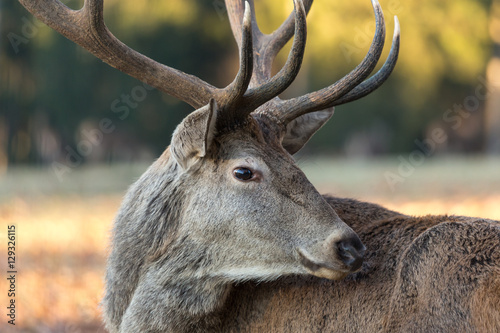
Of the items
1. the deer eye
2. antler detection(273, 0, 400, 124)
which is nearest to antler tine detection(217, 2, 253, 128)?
the deer eye

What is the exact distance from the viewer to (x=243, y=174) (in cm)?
412

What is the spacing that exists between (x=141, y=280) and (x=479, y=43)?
26.1 metres

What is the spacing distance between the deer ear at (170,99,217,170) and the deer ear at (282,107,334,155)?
3.41ft

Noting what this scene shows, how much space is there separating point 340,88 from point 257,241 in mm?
1180

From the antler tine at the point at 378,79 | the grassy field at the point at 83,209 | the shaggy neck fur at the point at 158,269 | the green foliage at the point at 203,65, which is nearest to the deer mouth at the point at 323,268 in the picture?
the shaggy neck fur at the point at 158,269

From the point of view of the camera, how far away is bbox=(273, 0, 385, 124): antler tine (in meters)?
4.28

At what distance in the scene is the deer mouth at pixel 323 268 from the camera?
3.79 meters

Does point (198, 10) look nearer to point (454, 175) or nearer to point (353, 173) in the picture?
point (353, 173)

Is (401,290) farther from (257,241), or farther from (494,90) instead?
(494,90)

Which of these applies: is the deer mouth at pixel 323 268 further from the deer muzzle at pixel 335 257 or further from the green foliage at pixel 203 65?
the green foliage at pixel 203 65

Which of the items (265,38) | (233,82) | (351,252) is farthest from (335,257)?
(265,38)

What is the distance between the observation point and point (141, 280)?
4.21 metres

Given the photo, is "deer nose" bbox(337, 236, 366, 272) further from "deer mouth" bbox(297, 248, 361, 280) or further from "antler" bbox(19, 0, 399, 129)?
"antler" bbox(19, 0, 399, 129)

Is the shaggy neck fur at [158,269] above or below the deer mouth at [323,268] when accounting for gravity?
below
